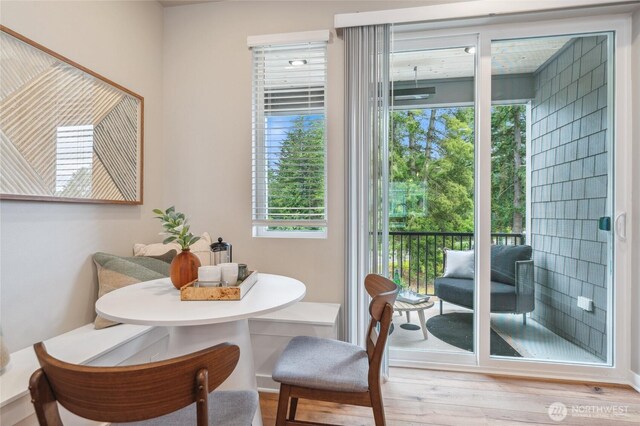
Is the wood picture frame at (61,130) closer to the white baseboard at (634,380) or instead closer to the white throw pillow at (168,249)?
the white throw pillow at (168,249)

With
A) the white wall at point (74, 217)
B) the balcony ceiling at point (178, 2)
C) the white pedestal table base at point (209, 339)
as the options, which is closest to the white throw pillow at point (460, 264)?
the white pedestal table base at point (209, 339)

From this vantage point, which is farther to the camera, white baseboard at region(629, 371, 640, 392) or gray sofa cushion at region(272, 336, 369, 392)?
white baseboard at region(629, 371, 640, 392)

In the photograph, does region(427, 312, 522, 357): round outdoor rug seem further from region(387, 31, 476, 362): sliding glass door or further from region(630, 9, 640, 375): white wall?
region(630, 9, 640, 375): white wall

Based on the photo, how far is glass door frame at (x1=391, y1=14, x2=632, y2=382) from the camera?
2.05m

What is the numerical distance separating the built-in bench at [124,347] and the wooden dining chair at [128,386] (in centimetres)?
58

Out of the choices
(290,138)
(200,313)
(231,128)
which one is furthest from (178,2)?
(200,313)

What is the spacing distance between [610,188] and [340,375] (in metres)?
2.22

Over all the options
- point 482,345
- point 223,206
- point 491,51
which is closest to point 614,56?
point 491,51

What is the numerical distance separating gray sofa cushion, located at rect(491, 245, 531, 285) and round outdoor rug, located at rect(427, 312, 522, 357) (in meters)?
0.36

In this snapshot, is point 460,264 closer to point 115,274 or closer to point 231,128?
point 231,128

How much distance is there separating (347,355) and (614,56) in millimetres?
2627

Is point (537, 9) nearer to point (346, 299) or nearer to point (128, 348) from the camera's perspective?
point (346, 299)

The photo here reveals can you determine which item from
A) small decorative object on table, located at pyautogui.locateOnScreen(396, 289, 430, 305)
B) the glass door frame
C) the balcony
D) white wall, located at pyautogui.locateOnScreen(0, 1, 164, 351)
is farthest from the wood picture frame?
the glass door frame

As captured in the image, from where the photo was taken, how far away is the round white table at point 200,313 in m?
1.08
